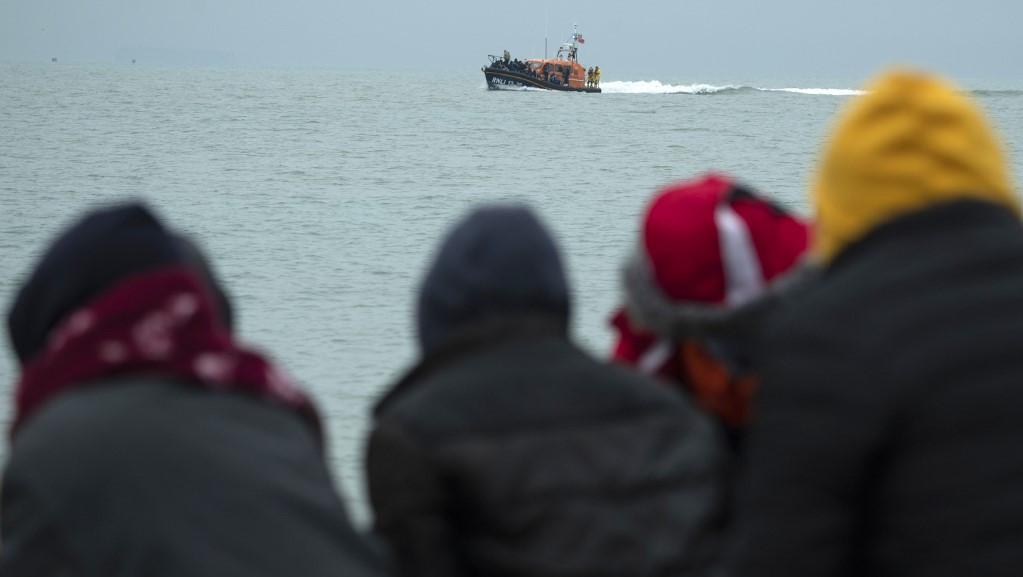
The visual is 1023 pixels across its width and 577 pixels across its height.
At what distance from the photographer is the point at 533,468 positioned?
224 centimetres

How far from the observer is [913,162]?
1.92 metres

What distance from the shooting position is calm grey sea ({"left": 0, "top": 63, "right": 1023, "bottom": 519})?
45.5 feet

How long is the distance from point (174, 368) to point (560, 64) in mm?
77117

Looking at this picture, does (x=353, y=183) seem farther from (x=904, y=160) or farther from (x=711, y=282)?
(x=904, y=160)

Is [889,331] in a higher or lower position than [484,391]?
higher

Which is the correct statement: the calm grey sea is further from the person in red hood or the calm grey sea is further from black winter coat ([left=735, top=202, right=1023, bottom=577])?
black winter coat ([left=735, top=202, right=1023, bottom=577])

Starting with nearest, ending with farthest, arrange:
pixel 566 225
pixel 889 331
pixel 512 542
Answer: pixel 889 331 < pixel 512 542 < pixel 566 225

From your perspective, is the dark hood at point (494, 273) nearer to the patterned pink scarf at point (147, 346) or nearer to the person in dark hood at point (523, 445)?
the person in dark hood at point (523, 445)

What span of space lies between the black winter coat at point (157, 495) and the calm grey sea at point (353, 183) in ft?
21.3

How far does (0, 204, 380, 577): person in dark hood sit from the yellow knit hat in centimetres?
82

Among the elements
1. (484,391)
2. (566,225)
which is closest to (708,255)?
(484,391)

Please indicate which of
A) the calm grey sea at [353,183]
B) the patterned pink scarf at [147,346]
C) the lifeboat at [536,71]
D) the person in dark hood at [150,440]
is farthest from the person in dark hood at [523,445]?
the lifeboat at [536,71]

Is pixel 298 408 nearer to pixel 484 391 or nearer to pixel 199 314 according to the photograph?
pixel 199 314

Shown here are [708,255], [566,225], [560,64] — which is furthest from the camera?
[560,64]
